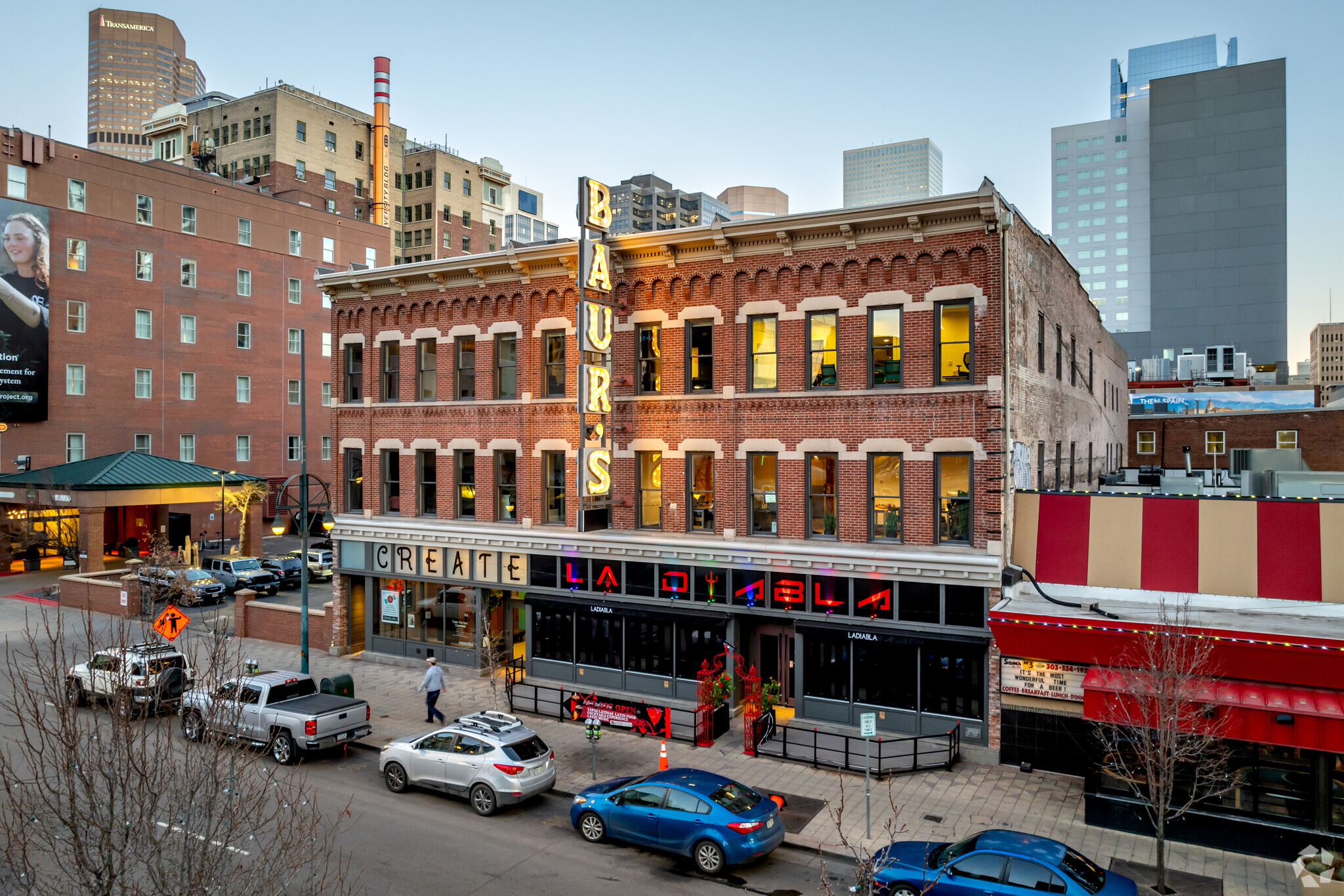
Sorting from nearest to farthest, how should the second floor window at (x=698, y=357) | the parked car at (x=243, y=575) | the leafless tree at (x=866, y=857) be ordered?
the leafless tree at (x=866, y=857), the second floor window at (x=698, y=357), the parked car at (x=243, y=575)

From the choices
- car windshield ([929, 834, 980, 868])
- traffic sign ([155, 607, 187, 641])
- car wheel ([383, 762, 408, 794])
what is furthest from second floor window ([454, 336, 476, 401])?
car windshield ([929, 834, 980, 868])

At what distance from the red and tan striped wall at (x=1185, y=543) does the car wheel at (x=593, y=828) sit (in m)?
10.9

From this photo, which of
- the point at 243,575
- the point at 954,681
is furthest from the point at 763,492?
the point at 243,575

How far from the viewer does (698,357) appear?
2284 centimetres

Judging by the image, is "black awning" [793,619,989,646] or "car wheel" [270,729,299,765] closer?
"car wheel" [270,729,299,765]

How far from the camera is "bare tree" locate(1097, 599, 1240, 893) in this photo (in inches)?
517

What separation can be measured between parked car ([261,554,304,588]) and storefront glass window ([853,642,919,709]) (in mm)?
32736

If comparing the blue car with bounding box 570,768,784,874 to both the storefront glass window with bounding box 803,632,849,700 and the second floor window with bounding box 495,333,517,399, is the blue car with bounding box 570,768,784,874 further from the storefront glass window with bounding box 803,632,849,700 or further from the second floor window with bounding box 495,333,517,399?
the second floor window with bounding box 495,333,517,399

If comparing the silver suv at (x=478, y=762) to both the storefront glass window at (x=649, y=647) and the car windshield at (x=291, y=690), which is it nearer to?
the car windshield at (x=291, y=690)

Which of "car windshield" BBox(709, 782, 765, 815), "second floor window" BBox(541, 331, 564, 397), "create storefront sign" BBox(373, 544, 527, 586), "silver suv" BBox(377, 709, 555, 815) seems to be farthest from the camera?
"create storefront sign" BBox(373, 544, 527, 586)

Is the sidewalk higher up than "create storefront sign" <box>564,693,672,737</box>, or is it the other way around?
"create storefront sign" <box>564,693,672,737</box>

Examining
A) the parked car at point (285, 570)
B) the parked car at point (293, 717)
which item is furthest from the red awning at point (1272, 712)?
the parked car at point (285, 570)

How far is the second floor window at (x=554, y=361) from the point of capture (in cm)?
2489

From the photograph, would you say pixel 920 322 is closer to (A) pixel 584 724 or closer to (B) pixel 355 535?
(A) pixel 584 724
